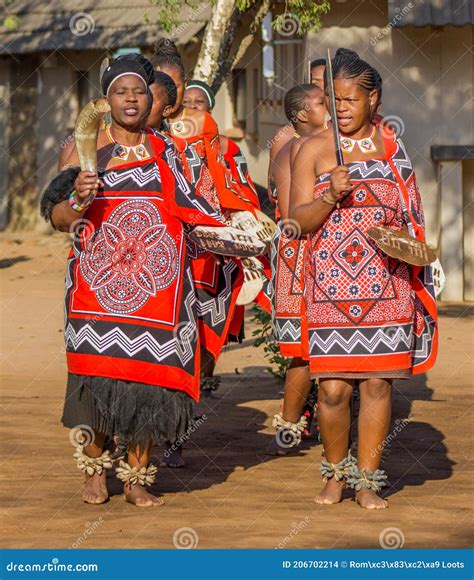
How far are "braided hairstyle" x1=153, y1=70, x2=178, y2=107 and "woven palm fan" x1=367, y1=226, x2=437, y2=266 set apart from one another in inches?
68.6

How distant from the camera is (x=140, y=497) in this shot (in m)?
6.83

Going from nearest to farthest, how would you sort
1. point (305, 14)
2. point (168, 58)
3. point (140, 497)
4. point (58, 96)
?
point (140, 497)
point (168, 58)
point (305, 14)
point (58, 96)

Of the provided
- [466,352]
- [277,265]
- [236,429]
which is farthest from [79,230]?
[466,352]

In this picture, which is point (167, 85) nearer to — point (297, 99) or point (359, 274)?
point (297, 99)

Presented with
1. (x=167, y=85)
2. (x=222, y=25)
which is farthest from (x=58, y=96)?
(x=167, y=85)

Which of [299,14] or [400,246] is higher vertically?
[299,14]

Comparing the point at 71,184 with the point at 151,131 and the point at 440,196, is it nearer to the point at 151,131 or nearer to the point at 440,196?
the point at 151,131

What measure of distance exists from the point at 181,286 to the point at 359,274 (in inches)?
32.1

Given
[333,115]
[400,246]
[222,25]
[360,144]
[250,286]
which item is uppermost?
[222,25]

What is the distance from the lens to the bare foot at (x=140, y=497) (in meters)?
6.82

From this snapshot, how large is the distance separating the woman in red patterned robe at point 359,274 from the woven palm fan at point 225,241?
0.26 meters

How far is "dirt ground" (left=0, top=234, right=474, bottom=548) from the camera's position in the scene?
6.20 metres

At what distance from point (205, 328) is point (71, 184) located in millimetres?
1449

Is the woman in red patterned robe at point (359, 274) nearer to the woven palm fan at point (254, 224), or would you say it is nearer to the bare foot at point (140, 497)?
the bare foot at point (140, 497)
